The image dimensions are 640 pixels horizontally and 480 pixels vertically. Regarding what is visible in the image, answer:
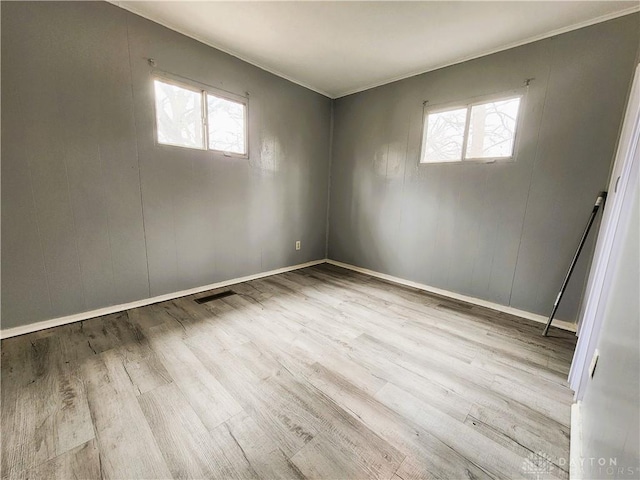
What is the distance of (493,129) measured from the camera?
2.51 m

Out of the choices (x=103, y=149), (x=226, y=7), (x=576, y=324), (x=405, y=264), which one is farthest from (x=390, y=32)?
(x=576, y=324)

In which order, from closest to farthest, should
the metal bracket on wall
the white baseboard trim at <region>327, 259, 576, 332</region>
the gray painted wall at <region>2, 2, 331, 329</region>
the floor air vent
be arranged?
the gray painted wall at <region>2, 2, 331, 329</region>, the metal bracket on wall, the white baseboard trim at <region>327, 259, 576, 332</region>, the floor air vent

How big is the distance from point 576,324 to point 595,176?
1288mm

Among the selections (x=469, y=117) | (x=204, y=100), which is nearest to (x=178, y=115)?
(x=204, y=100)

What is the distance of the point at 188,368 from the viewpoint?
1.58m

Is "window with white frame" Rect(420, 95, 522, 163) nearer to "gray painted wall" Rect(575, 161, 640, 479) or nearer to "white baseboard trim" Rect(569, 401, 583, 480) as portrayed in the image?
"gray painted wall" Rect(575, 161, 640, 479)

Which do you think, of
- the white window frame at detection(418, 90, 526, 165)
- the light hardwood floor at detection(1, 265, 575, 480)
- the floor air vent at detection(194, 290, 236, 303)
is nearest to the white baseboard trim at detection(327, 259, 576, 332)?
the light hardwood floor at detection(1, 265, 575, 480)

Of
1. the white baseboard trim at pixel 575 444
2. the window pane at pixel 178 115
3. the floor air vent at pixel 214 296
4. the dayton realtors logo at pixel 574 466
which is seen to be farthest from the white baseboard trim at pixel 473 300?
the window pane at pixel 178 115

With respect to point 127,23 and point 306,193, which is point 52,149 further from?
point 306,193

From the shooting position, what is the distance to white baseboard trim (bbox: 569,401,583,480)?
1010 mm

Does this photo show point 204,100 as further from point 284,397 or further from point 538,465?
point 538,465

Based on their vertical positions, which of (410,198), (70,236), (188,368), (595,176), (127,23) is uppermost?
(127,23)

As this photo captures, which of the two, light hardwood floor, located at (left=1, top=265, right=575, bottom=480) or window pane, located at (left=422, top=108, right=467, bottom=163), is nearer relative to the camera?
light hardwood floor, located at (left=1, top=265, right=575, bottom=480)

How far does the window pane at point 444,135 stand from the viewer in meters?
2.72
